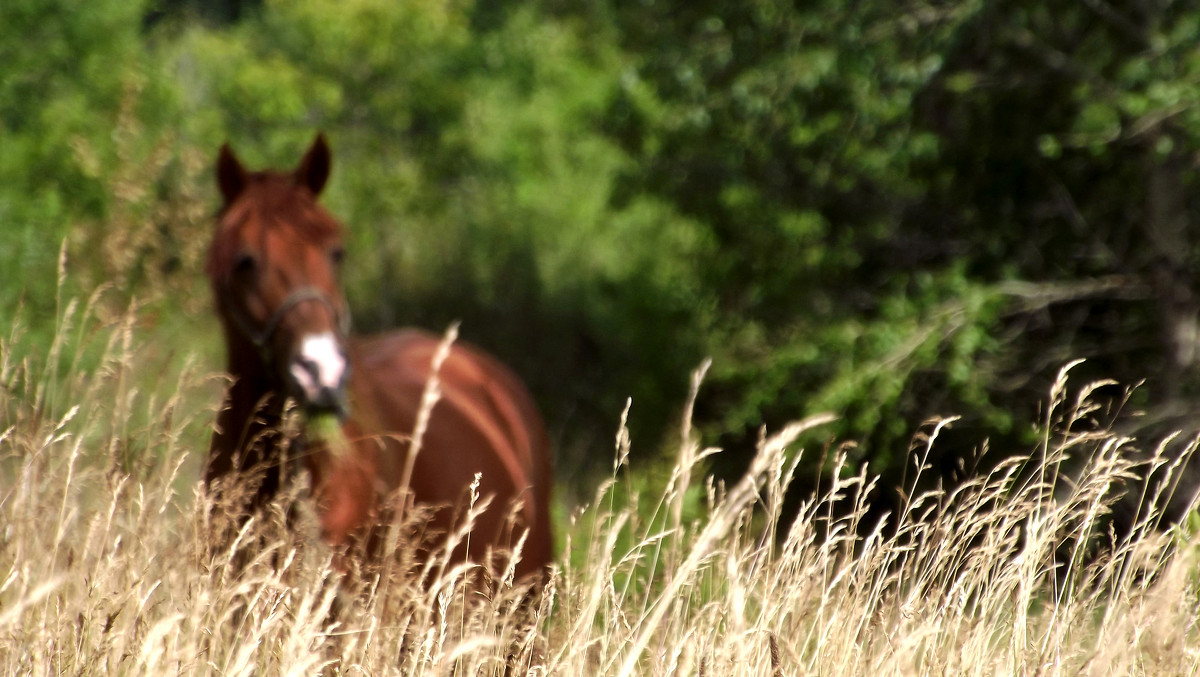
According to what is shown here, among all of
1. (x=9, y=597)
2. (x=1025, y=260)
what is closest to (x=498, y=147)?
(x=1025, y=260)

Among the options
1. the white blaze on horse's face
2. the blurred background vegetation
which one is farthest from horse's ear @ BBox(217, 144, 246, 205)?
the white blaze on horse's face

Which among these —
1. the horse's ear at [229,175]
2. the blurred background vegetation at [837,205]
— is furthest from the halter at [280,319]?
the blurred background vegetation at [837,205]

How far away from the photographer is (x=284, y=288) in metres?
3.36

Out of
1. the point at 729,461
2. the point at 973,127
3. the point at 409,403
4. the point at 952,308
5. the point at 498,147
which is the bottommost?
the point at 729,461

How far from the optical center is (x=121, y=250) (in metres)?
4.01

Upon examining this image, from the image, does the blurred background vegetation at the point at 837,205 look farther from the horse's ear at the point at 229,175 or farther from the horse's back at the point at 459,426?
the horse's back at the point at 459,426

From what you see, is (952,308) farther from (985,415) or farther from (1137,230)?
(1137,230)

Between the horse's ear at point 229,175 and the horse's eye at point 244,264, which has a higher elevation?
the horse's ear at point 229,175

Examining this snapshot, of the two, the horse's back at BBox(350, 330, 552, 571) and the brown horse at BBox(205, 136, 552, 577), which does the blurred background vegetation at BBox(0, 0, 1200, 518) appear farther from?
the horse's back at BBox(350, 330, 552, 571)

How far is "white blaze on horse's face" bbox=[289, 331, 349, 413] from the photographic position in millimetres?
3158

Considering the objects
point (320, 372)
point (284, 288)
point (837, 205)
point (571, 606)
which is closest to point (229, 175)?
point (284, 288)

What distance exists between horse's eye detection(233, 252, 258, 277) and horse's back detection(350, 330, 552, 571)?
Answer: 36 centimetres

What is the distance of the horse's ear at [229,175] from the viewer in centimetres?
382

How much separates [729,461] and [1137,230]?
3159mm
